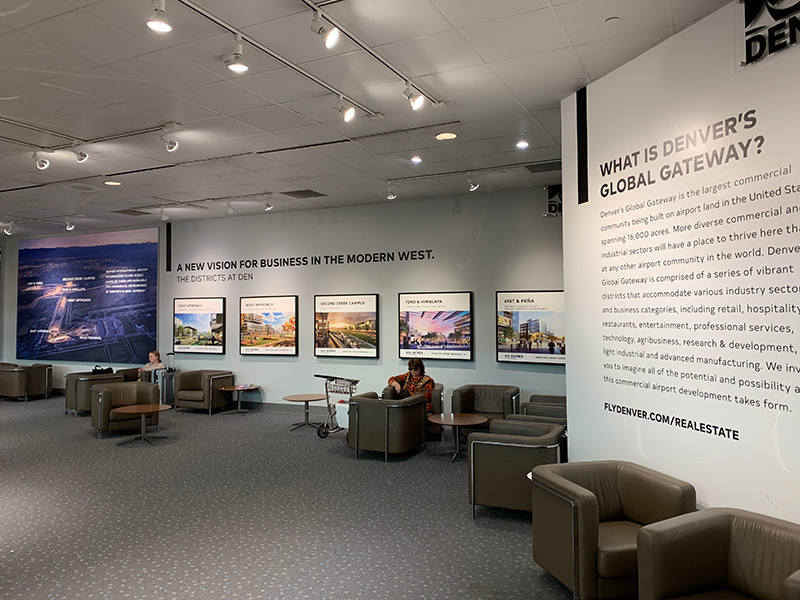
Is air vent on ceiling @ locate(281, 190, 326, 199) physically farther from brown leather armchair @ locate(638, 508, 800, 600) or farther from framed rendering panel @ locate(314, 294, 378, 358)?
brown leather armchair @ locate(638, 508, 800, 600)

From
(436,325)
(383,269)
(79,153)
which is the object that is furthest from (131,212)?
(436,325)

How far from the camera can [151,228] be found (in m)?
12.7

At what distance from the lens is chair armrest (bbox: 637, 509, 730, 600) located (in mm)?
2967

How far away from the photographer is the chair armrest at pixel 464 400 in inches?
322

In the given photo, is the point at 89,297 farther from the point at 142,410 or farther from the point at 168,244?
the point at 142,410

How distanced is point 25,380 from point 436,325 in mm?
9857

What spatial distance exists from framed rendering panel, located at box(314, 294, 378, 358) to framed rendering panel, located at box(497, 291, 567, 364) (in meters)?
2.43

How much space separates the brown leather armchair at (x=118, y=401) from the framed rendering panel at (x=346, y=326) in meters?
3.12

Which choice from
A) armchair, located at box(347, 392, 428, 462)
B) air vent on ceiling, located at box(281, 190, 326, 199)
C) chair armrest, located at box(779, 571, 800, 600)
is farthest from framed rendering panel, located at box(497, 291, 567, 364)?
chair armrest, located at box(779, 571, 800, 600)

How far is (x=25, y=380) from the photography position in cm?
1278

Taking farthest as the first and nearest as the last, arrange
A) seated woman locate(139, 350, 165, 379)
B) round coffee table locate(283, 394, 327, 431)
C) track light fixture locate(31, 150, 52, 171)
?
seated woman locate(139, 350, 165, 379), round coffee table locate(283, 394, 327, 431), track light fixture locate(31, 150, 52, 171)

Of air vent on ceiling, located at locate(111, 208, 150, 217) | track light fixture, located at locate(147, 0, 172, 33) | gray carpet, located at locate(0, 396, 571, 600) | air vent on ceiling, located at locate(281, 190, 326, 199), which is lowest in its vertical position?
gray carpet, located at locate(0, 396, 571, 600)

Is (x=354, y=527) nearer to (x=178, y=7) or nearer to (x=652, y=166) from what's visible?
(x=652, y=166)

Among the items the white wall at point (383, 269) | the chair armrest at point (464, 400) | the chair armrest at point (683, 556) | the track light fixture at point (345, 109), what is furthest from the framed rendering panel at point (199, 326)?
the chair armrest at point (683, 556)
